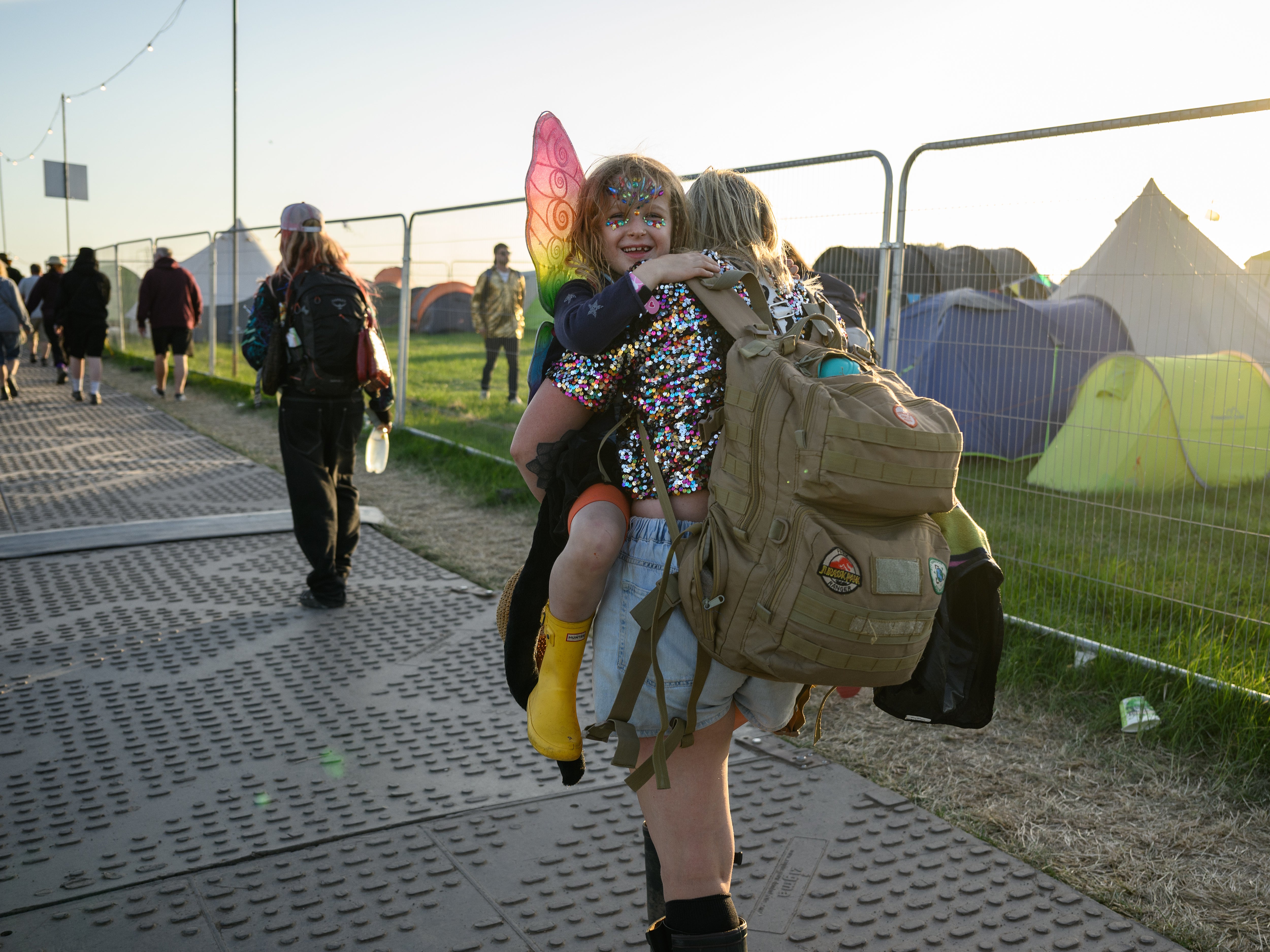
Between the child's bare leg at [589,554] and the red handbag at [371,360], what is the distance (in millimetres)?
3213

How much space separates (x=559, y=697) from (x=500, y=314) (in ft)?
27.5

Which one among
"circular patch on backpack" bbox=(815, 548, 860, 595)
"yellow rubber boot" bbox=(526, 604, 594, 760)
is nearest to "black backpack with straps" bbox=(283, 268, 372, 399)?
"yellow rubber boot" bbox=(526, 604, 594, 760)

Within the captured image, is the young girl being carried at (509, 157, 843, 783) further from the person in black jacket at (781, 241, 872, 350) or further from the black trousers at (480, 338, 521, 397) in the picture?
the black trousers at (480, 338, 521, 397)

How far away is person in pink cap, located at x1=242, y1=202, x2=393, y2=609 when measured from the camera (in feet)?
15.4

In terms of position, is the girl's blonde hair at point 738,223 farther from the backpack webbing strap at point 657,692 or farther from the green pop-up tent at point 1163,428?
the green pop-up tent at point 1163,428

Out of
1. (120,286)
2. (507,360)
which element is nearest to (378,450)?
(507,360)

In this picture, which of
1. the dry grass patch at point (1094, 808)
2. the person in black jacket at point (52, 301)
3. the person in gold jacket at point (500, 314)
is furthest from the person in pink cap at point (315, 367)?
the person in black jacket at point (52, 301)

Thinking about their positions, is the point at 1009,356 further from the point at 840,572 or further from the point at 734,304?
the point at 840,572

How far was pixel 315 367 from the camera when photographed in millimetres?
4699

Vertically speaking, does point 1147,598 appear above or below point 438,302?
below

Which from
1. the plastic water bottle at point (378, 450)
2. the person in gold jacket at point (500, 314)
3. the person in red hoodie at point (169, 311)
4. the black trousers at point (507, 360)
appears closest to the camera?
the plastic water bottle at point (378, 450)

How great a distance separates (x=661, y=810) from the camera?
5.80 feet

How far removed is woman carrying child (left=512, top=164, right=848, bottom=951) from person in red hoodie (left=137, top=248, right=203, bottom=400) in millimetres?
12696

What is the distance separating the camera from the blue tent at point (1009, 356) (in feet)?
13.4
